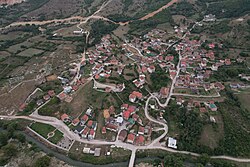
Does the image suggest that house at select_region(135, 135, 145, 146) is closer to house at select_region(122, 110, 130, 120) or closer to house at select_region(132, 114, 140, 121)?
house at select_region(132, 114, 140, 121)

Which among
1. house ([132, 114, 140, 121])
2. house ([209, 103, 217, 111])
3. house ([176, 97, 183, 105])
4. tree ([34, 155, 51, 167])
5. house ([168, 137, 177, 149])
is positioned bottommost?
house ([168, 137, 177, 149])

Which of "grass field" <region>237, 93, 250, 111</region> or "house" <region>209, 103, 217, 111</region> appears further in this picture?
"grass field" <region>237, 93, 250, 111</region>

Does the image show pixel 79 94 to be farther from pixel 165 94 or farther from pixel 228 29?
pixel 228 29

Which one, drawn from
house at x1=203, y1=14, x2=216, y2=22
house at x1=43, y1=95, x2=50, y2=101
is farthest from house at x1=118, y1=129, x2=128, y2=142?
house at x1=203, y1=14, x2=216, y2=22

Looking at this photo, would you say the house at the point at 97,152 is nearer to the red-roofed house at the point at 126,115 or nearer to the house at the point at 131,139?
the house at the point at 131,139

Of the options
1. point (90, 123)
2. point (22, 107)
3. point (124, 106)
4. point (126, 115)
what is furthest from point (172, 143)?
point (22, 107)

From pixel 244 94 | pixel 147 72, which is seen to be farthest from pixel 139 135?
pixel 244 94

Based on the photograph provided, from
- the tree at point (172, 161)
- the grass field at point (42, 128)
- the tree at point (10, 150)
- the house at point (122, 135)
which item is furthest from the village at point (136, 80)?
the tree at point (10, 150)

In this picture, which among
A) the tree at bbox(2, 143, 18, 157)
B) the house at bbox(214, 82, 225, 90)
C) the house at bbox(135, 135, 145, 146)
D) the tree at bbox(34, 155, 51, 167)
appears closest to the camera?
the tree at bbox(34, 155, 51, 167)
